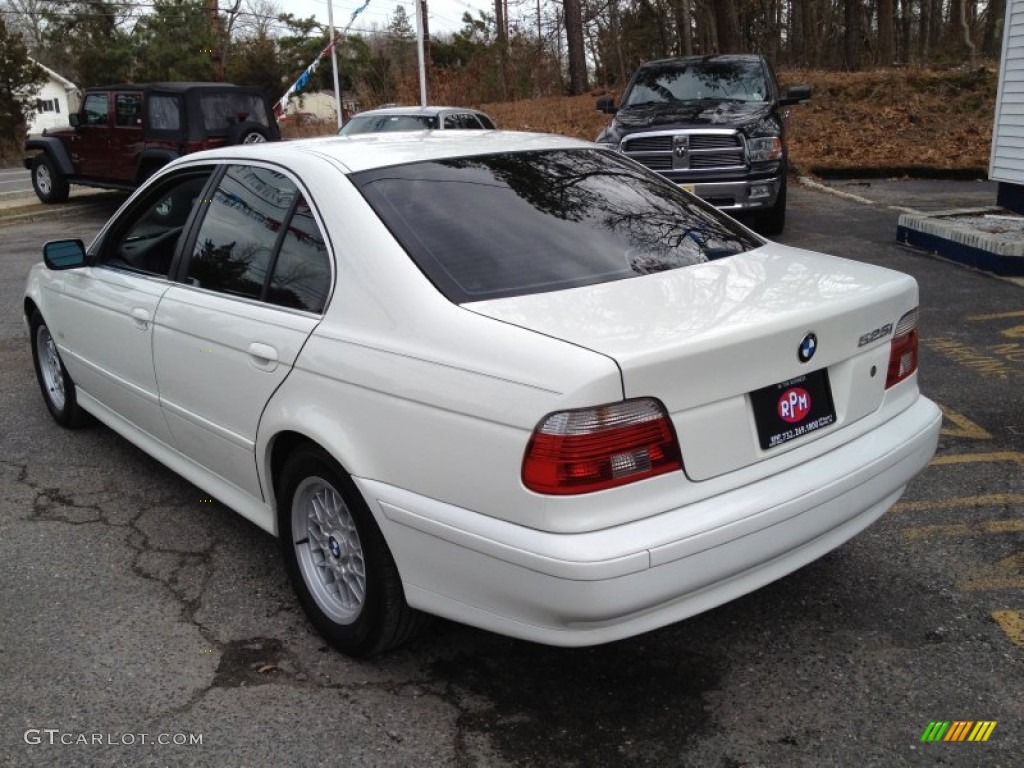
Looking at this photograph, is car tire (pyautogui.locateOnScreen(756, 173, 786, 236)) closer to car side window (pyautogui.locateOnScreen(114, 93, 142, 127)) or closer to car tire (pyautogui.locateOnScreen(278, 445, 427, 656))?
car tire (pyautogui.locateOnScreen(278, 445, 427, 656))

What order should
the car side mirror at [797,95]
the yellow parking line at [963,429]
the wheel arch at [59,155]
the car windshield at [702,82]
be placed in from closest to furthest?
the yellow parking line at [963,429]
the car side mirror at [797,95]
the car windshield at [702,82]
the wheel arch at [59,155]

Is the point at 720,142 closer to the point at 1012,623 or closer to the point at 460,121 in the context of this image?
the point at 460,121

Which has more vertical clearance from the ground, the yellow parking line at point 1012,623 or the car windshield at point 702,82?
the car windshield at point 702,82

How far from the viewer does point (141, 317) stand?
4062 millimetres

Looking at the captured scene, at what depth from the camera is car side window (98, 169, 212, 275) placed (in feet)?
13.6

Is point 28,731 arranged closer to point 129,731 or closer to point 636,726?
point 129,731

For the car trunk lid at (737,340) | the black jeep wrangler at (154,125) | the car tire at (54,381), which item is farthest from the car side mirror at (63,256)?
the black jeep wrangler at (154,125)

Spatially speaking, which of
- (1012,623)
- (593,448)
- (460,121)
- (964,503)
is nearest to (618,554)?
(593,448)

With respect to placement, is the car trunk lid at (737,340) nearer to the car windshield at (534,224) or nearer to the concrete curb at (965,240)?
the car windshield at (534,224)

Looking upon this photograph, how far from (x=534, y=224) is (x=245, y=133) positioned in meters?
12.4

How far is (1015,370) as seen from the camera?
19.3 ft

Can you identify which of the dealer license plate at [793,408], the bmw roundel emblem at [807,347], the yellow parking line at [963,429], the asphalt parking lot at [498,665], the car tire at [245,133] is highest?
the car tire at [245,133]

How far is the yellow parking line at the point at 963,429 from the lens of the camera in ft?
16.0

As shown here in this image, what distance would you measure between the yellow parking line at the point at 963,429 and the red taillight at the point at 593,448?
303cm
